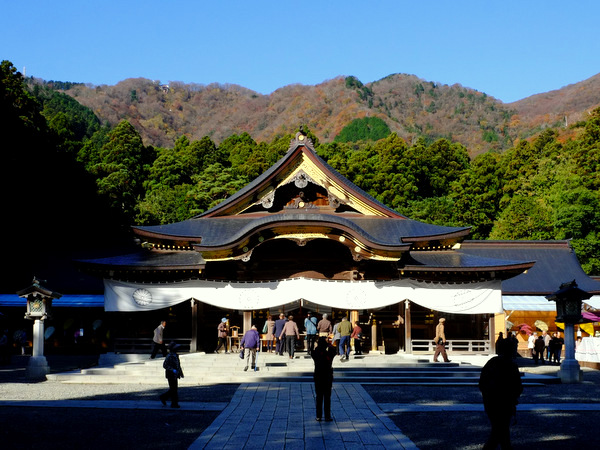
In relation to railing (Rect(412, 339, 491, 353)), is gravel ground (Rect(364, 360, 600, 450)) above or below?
below

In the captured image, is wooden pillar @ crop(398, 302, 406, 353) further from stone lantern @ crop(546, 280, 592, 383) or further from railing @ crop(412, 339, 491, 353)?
stone lantern @ crop(546, 280, 592, 383)

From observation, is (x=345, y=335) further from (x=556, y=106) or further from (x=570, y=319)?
(x=556, y=106)

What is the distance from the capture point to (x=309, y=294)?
23.7 metres

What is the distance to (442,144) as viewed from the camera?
73062 millimetres

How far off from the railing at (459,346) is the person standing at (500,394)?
15.7m

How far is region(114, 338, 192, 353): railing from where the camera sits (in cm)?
2408

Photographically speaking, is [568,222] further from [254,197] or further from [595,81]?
[595,81]

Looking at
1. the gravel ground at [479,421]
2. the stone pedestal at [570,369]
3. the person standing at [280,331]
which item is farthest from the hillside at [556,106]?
the gravel ground at [479,421]

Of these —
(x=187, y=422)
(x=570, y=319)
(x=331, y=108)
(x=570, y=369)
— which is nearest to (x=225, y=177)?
(x=570, y=319)

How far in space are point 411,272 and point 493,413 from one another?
1690 cm

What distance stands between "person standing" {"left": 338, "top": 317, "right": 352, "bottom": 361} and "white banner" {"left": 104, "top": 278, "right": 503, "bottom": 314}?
9.73 feet

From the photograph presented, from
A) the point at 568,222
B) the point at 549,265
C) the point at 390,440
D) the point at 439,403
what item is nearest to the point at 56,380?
the point at 439,403

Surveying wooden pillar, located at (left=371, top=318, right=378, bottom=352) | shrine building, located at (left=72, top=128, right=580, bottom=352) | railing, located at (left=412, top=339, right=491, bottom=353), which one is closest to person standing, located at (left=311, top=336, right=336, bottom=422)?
shrine building, located at (left=72, top=128, right=580, bottom=352)

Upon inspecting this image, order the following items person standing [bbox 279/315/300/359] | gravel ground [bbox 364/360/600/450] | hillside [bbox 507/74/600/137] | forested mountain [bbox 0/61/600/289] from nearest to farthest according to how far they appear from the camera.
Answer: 1. gravel ground [bbox 364/360/600/450]
2. person standing [bbox 279/315/300/359]
3. forested mountain [bbox 0/61/600/289]
4. hillside [bbox 507/74/600/137]
